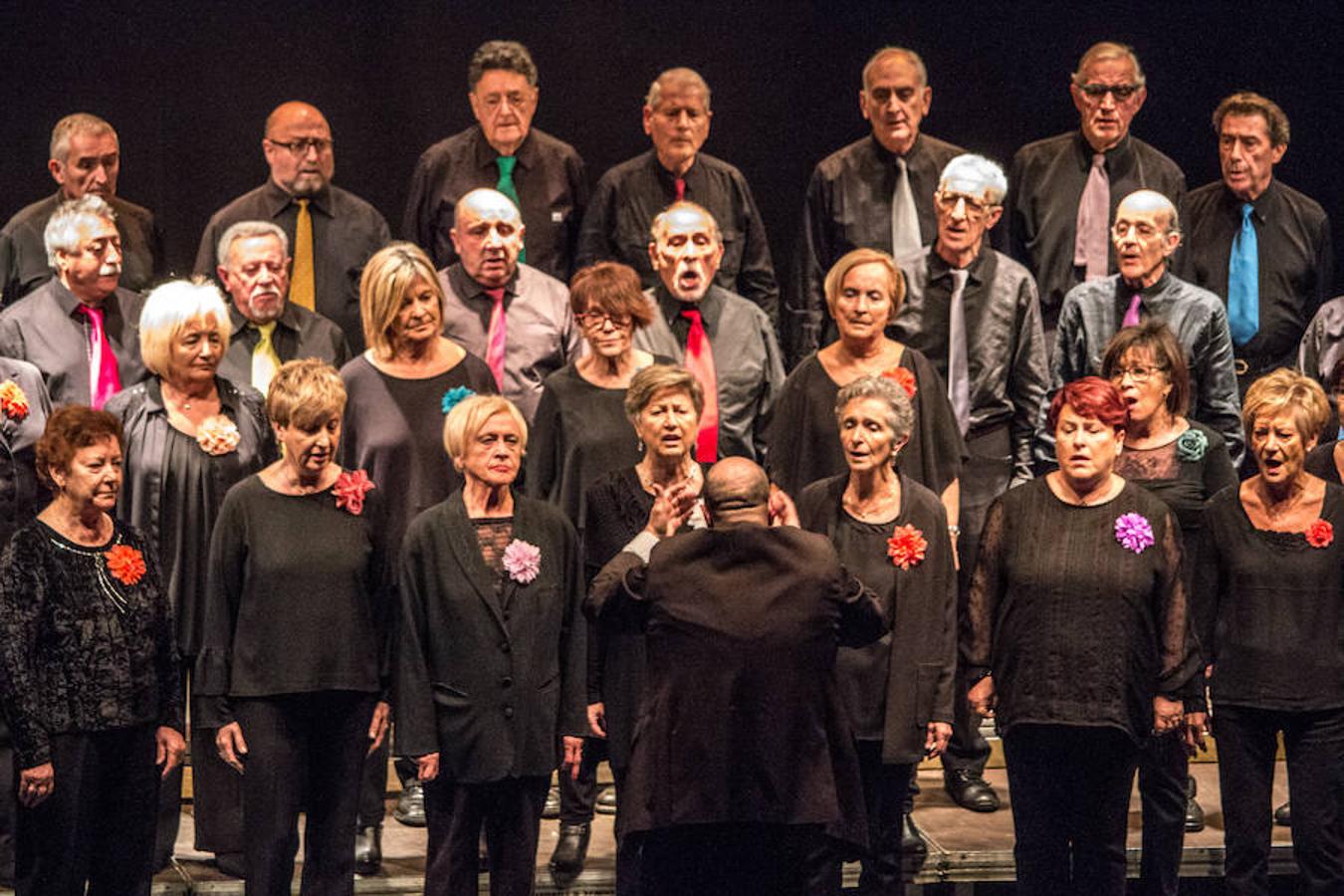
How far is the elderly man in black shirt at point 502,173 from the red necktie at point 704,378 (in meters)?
0.99

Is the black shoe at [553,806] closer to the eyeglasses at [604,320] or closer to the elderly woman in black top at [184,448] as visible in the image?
the elderly woman in black top at [184,448]

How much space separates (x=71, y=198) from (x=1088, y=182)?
11.1 ft

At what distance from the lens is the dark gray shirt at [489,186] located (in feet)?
23.2

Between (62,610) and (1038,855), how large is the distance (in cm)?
247

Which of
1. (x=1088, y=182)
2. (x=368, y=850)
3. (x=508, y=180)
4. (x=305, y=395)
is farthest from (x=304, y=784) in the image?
(x=1088, y=182)

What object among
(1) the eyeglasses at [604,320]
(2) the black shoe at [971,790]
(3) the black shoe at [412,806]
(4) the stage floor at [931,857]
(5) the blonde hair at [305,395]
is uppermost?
(1) the eyeglasses at [604,320]

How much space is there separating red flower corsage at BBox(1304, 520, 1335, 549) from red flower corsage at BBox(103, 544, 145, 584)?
9.65 ft

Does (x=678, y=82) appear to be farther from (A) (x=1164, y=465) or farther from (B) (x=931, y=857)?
(B) (x=931, y=857)

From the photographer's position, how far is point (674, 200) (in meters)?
7.04

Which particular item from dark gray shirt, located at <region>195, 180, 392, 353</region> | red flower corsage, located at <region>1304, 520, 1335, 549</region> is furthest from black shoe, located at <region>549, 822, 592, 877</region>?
red flower corsage, located at <region>1304, 520, 1335, 549</region>

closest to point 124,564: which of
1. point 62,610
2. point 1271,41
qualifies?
point 62,610

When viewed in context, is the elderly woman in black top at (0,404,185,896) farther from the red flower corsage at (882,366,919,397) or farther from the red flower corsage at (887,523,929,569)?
the red flower corsage at (882,366,919,397)

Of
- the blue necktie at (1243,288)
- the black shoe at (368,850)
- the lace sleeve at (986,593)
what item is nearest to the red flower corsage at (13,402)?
the black shoe at (368,850)

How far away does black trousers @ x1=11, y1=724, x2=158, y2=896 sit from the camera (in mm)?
4953
